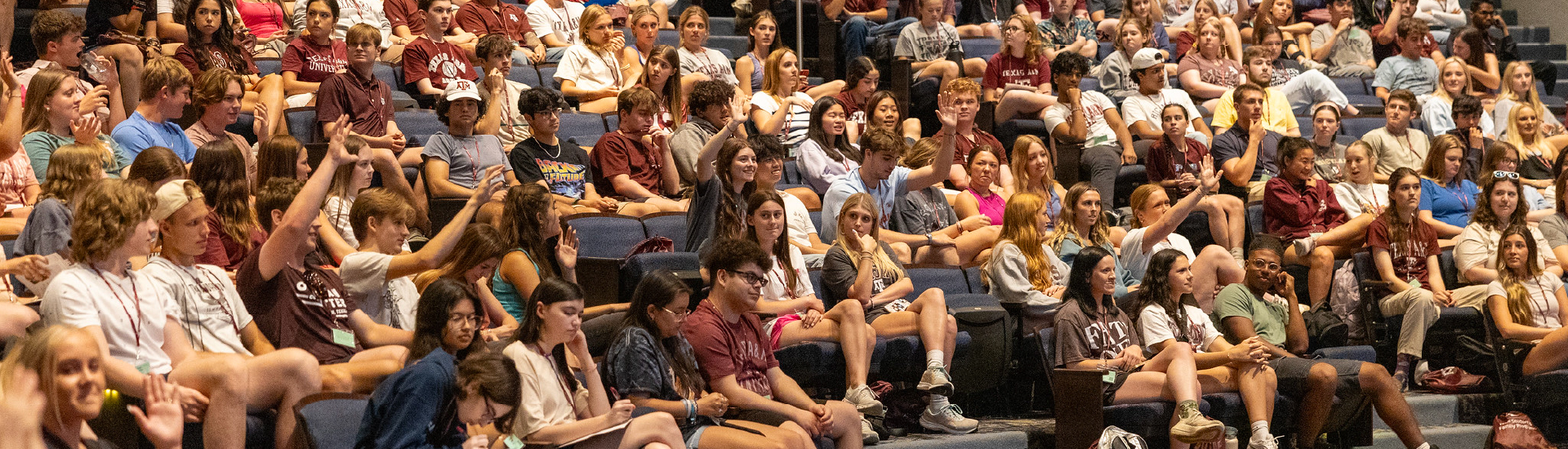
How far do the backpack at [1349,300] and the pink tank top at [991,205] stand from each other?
137 centimetres

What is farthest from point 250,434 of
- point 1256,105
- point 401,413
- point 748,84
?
point 1256,105

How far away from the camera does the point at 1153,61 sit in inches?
293

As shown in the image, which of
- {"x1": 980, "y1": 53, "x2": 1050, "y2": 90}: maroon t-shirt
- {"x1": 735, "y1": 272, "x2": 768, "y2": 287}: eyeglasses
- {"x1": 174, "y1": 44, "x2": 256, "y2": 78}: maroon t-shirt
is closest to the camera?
{"x1": 735, "y1": 272, "x2": 768, "y2": 287}: eyeglasses

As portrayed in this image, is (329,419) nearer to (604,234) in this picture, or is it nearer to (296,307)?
(296,307)

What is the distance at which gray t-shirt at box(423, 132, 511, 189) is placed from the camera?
214 inches

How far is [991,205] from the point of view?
602cm

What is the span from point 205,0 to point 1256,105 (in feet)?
15.3

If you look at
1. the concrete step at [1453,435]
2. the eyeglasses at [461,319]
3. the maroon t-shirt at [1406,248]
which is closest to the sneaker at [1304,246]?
the maroon t-shirt at [1406,248]

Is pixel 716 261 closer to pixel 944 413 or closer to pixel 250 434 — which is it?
pixel 944 413

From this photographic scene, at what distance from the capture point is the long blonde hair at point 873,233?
4875 millimetres

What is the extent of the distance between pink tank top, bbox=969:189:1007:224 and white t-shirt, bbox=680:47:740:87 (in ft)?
4.96

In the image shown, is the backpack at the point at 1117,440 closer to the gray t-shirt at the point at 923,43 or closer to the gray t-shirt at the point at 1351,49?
the gray t-shirt at the point at 923,43

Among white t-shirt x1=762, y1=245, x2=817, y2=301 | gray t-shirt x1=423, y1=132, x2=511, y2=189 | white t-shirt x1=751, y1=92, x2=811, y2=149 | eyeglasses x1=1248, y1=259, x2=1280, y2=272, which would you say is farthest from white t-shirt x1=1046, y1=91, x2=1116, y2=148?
gray t-shirt x1=423, y1=132, x2=511, y2=189

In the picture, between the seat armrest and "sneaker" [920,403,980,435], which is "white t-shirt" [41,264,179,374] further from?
the seat armrest
